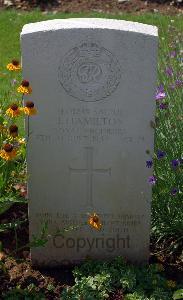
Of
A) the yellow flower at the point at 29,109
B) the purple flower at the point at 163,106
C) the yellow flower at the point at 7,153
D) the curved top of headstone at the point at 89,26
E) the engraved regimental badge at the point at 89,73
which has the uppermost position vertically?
the curved top of headstone at the point at 89,26

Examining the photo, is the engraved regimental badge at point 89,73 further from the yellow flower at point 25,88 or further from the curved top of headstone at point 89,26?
the yellow flower at point 25,88

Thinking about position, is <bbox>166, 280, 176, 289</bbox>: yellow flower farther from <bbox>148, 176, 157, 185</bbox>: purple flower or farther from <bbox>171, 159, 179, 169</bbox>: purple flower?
<bbox>171, 159, 179, 169</bbox>: purple flower

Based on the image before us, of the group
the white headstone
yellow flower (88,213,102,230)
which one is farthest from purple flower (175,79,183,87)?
yellow flower (88,213,102,230)

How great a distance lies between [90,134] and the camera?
152 inches

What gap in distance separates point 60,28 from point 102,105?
509 millimetres

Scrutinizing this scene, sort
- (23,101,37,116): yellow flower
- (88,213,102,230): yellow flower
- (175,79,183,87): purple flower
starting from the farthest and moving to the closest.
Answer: (175,79,183,87): purple flower < (88,213,102,230): yellow flower < (23,101,37,116): yellow flower

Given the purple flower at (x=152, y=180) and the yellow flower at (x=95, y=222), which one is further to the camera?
the purple flower at (x=152, y=180)

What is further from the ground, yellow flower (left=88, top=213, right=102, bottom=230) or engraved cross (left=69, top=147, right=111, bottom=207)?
engraved cross (left=69, top=147, right=111, bottom=207)

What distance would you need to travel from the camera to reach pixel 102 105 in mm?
3775

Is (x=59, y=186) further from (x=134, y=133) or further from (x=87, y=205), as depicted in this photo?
(x=134, y=133)

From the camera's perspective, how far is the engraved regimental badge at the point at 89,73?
3.66 m

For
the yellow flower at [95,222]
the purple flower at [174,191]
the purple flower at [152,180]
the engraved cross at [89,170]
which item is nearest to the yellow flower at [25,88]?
the engraved cross at [89,170]

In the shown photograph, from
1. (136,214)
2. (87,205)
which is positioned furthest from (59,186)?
(136,214)

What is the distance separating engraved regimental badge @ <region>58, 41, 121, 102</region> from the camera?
12.0 feet
